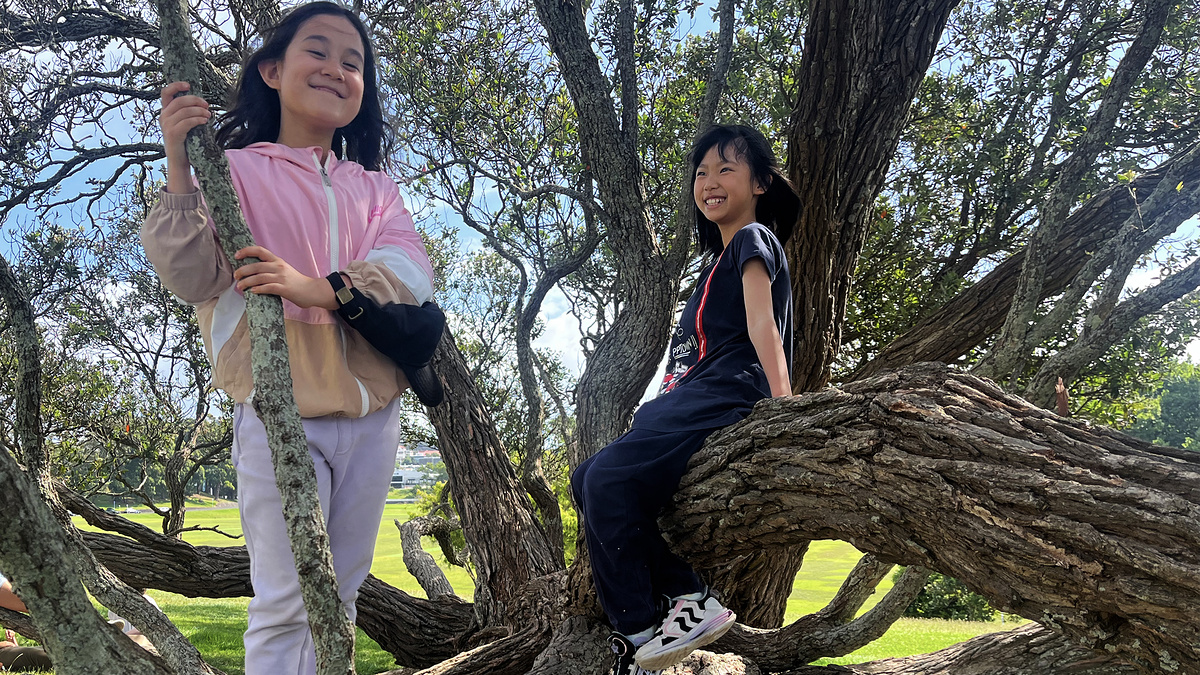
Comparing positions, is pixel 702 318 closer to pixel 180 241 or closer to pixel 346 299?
pixel 346 299

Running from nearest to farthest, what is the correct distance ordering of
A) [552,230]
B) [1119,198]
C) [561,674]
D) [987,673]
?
[561,674] → [987,673] → [1119,198] → [552,230]

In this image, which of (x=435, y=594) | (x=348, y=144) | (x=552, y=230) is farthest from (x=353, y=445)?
(x=552, y=230)

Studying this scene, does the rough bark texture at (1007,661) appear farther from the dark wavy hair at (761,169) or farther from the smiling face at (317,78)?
the smiling face at (317,78)

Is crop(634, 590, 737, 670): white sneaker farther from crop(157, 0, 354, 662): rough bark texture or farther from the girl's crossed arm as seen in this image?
crop(157, 0, 354, 662): rough bark texture

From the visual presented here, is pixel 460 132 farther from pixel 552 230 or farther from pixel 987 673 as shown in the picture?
pixel 987 673

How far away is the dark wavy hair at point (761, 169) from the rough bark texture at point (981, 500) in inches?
38.2

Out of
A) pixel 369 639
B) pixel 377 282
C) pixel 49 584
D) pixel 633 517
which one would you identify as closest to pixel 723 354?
pixel 633 517

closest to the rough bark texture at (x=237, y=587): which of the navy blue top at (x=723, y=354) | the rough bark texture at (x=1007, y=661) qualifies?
the rough bark texture at (x=1007, y=661)

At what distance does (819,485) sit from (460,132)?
17.6ft

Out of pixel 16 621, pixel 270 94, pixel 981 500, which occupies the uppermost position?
pixel 270 94

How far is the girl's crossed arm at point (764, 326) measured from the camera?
2.12 meters

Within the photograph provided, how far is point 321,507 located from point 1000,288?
3.82 meters

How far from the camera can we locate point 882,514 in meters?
1.79

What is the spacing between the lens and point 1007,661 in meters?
2.97
